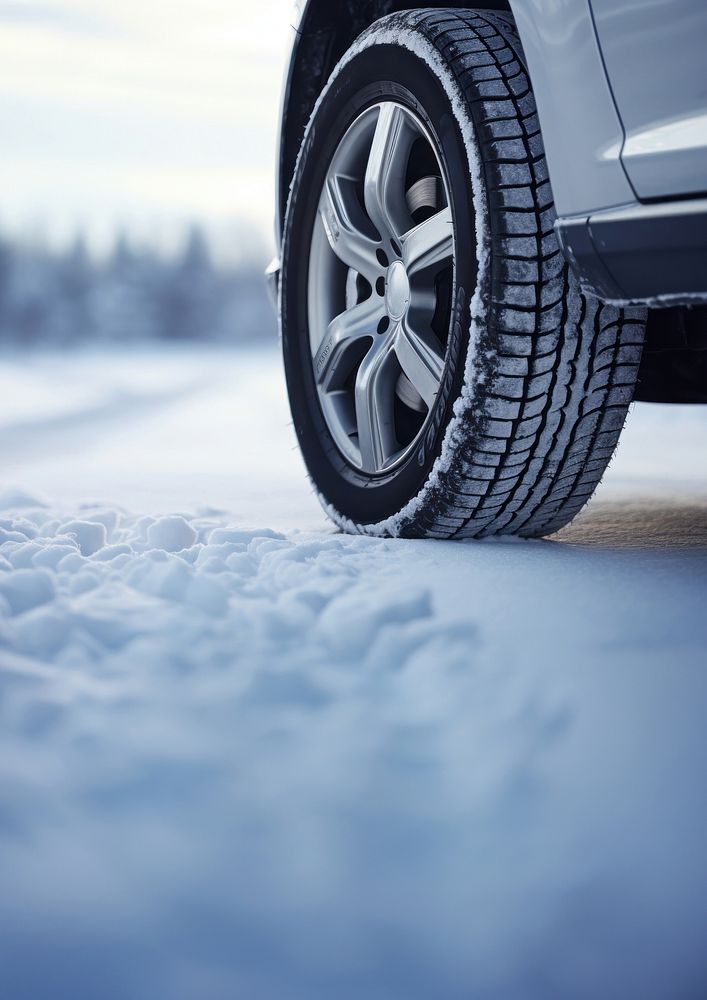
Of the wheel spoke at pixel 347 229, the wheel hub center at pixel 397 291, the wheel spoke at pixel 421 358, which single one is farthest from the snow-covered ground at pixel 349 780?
the wheel spoke at pixel 347 229

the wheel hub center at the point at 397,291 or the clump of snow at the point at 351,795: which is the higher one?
the wheel hub center at the point at 397,291

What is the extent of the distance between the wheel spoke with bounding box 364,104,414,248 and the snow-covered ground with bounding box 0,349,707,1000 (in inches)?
28.8

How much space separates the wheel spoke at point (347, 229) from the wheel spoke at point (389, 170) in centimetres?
6

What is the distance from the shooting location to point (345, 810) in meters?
1.10

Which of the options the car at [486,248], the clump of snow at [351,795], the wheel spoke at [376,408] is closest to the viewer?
the clump of snow at [351,795]

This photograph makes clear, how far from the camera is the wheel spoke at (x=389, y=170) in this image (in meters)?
1.93

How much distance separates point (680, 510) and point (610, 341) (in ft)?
3.15

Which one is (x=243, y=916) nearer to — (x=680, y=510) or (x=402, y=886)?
(x=402, y=886)

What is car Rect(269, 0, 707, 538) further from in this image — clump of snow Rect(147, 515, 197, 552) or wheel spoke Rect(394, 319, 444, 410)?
clump of snow Rect(147, 515, 197, 552)

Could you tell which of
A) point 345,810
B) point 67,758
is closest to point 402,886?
point 345,810

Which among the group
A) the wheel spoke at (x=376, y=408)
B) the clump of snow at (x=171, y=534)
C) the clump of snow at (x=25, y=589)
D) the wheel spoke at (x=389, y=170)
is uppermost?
the wheel spoke at (x=389, y=170)

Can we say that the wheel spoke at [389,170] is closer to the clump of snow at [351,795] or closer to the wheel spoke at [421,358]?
the wheel spoke at [421,358]

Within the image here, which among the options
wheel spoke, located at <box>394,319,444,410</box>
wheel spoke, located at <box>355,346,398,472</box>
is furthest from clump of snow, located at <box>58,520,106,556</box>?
wheel spoke, located at <box>394,319,444,410</box>

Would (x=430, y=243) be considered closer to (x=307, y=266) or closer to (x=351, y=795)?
(x=307, y=266)
